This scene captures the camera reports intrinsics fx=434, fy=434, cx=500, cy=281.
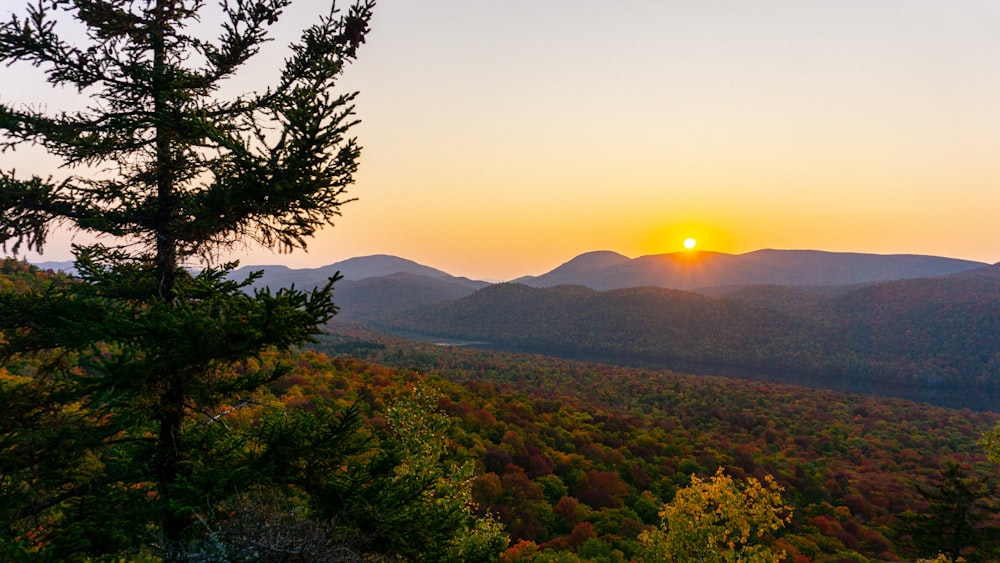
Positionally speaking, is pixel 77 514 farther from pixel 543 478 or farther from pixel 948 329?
pixel 948 329

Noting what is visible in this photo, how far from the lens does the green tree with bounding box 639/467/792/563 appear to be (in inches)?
484

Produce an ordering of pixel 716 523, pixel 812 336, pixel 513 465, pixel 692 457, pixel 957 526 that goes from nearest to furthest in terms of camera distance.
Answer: pixel 716 523 < pixel 957 526 < pixel 513 465 < pixel 692 457 < pixel 812 336

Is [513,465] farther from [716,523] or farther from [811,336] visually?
[811,336]

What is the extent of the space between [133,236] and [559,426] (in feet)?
129

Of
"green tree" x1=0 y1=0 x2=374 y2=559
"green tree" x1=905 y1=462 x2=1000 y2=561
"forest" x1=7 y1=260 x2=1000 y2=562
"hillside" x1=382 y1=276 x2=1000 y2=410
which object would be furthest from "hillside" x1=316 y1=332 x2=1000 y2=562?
"hillside" x1=382 y1=276 x2=1000 y2=410

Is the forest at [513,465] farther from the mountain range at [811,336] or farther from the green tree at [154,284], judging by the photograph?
the mountain range at [811,336]

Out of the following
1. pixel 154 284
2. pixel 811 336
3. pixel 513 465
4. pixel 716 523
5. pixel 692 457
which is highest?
pixel 154 284

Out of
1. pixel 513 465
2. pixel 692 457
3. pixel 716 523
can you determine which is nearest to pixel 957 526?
pixel 716 523

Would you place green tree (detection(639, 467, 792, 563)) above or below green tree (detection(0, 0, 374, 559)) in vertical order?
below

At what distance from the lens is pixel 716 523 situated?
1302 centimetres

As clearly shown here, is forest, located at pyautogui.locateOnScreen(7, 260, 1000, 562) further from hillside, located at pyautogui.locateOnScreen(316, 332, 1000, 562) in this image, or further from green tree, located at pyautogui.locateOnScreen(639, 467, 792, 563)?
green tree, located at pyautogui.locateOnScreen(639, 467, 792, 563)

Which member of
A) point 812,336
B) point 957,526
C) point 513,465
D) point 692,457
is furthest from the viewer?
point 812,336

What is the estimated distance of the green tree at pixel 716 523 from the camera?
484 inches

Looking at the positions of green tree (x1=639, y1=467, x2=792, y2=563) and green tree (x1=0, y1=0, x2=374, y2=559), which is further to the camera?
green tree (x1=639, y1=467, x2=792, y2=563)
